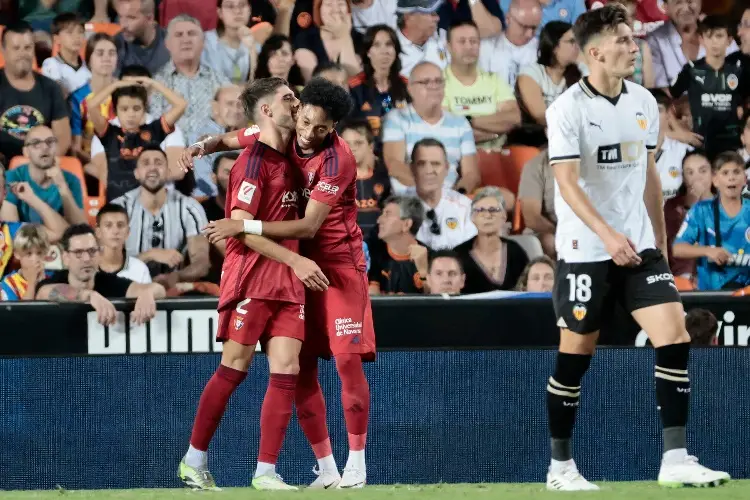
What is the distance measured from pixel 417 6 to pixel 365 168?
55.3 inches

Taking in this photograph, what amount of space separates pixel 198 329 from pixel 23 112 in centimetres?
269

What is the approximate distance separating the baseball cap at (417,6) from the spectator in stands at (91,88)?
6.94 ft

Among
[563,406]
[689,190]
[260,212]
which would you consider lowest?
[563,406]

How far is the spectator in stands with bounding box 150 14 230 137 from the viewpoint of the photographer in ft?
27.8

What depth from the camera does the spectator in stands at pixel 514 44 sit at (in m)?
8.79

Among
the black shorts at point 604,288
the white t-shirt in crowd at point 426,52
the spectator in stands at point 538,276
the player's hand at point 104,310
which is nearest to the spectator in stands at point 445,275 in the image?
the spectator in stands at point 538,276

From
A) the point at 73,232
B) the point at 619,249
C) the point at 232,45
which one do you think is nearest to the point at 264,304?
the point at 619,249

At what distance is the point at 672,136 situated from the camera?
29.0 ft

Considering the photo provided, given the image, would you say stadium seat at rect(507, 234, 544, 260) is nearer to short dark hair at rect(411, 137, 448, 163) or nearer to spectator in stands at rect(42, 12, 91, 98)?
short dark hair at rect(411, 137, 448, 163)

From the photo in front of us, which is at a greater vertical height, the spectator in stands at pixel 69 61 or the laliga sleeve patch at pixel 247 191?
the spectator in stands at pixel 69 61

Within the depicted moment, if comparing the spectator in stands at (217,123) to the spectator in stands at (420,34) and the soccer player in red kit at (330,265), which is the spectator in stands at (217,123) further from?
the soccer player in red kit at (330,265)

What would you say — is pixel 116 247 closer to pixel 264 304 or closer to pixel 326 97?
pixel 264 304

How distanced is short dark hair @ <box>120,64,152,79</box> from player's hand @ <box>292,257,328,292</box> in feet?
13.0

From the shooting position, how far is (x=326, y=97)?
4.94m
